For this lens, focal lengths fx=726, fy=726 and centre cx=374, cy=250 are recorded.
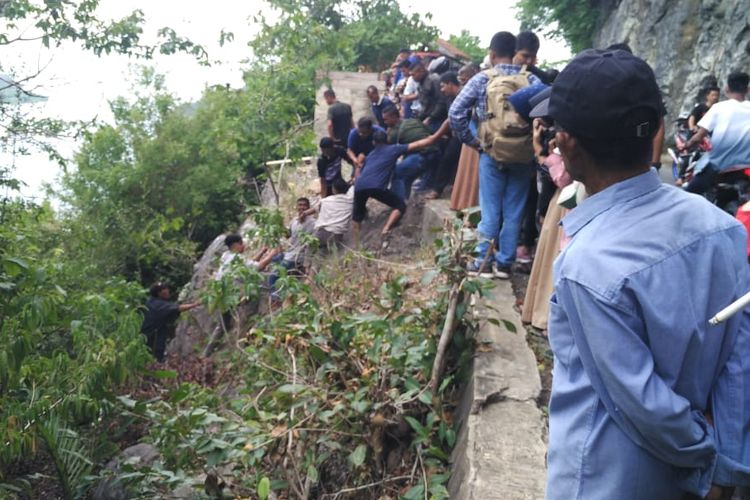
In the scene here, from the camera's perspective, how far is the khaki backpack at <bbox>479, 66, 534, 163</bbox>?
5.07 m

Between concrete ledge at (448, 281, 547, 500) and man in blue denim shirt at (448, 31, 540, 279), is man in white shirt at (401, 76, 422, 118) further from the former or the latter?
concrete ledge at (448, 281, 547, 500)

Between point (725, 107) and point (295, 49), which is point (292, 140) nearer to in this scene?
point (295, 49)

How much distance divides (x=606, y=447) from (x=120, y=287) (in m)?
5.41

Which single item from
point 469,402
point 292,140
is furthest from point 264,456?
point 292,140

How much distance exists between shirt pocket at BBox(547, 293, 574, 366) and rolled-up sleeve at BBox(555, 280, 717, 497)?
0.08 metres

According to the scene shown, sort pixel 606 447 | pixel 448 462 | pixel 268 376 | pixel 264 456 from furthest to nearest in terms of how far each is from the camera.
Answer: pixel 268 376 < pixel 264 456 < pixel 448 462 < pixel 606 447

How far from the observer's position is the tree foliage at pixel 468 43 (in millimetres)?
23320

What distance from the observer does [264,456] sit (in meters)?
4.09

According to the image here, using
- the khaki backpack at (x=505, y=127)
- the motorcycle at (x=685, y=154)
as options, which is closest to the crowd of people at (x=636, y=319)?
the khaki backpack at (x=505, y=127)

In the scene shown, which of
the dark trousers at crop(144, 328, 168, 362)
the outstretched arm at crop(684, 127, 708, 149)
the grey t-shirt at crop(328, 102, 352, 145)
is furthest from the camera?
the grey t-shirt at crop(328, 102, 352, 145)

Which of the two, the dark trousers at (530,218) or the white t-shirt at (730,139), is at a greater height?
the white t-shirt at (730,139)

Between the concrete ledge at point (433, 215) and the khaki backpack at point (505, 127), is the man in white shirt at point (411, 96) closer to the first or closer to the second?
the concrete ledge at point (433, 215)

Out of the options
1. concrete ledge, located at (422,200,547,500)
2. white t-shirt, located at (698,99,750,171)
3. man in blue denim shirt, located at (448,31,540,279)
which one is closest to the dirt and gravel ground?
concrete ledge, located at (422,200,547,500)

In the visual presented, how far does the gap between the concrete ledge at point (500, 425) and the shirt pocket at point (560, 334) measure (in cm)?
154
